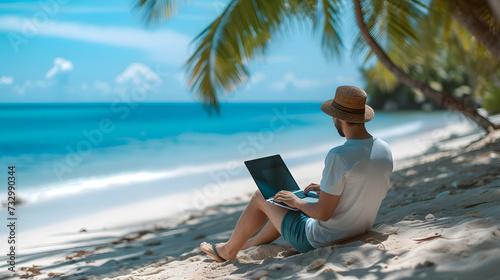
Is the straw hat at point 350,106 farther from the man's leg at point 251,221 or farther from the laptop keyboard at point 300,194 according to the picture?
the man's leg at point 251,221

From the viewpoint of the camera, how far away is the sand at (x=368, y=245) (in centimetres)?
201

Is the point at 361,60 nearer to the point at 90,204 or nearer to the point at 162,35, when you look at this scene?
the point at 90,204

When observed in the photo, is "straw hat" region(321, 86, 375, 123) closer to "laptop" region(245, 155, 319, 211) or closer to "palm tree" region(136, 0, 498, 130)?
"laptop" region(245, 155, 319, 211)

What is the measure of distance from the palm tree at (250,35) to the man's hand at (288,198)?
2.93m

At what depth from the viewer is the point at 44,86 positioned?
45219 millimetres

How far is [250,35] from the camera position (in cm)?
546

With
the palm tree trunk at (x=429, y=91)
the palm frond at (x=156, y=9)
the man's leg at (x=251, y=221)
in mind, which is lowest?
the man's leg at (x=251, y=221)

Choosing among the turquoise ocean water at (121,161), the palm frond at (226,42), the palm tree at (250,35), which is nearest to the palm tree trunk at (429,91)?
the palm tree at (250,35)

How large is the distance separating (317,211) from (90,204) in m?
5.46

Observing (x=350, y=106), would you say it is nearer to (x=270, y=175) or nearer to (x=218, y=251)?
(x=270, y=175)

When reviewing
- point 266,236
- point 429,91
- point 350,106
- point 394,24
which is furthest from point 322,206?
point 394,24

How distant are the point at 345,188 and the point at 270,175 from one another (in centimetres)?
60

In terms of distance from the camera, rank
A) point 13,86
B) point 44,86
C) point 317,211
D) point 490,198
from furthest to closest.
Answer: point 44,86
point 13,86
point 490,198
point 317,211

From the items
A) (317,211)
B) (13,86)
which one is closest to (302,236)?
(317,211)
